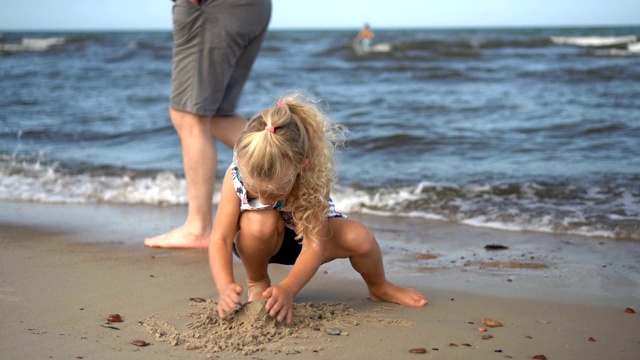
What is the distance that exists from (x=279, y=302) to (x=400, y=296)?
61 cm

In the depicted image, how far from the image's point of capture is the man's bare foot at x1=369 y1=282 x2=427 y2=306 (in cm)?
285

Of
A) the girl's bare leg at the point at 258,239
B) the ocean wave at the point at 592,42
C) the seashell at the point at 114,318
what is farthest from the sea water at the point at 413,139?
the ocean wave at the point at 592,42

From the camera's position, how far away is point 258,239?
103 inches

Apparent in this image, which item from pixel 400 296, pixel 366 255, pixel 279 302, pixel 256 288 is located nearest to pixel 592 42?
pixel 400 296

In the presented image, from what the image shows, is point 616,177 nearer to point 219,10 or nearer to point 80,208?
point 219,10

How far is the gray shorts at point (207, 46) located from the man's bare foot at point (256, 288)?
1.15m

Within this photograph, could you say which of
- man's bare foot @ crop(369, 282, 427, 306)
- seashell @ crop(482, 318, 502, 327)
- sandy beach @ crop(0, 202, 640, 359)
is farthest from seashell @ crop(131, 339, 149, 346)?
seashell @ crop(482, 318, 502, 327)

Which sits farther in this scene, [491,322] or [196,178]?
[196,178]

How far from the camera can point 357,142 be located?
6.96 m

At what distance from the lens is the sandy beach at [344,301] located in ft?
7.77

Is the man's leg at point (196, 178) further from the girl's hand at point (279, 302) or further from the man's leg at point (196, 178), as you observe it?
the girl's hand at point (279, 302)

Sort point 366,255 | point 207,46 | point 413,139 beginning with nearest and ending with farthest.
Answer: point 366,255, point 207,46, point 413,139

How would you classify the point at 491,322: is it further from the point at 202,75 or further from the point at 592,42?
the point at 592,42

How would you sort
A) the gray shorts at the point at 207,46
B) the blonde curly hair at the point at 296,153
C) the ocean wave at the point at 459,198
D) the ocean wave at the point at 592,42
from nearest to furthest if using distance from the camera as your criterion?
the blonde curly hair at the point at 296,153 → the gray shorts at the point at 207,46 → the ocean wave at the point at 459,198 → the ocean wave at the point at 592,42
